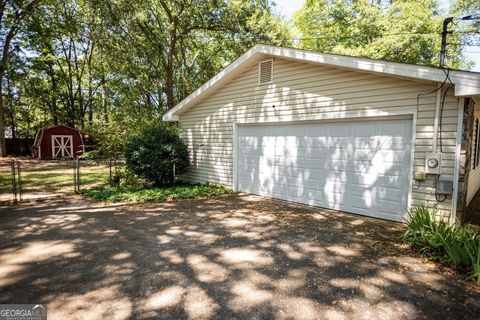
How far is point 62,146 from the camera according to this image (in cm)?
2116

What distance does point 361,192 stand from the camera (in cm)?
594

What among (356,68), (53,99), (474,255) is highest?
(53,99)

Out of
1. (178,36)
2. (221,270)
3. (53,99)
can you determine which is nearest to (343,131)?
(221,270)

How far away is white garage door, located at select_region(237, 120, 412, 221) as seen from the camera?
5477 millimetres

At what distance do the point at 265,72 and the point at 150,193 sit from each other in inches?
187

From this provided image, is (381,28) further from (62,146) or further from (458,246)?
(62,146)

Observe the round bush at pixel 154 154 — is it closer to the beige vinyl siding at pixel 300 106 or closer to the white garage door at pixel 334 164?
the beige vinyl siding at pixel 300 106

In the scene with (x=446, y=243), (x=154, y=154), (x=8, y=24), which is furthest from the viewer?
(x=8, y=24)

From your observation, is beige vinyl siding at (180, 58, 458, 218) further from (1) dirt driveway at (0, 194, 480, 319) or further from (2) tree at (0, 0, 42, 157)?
(2) tree at (0, 0, 42, 157)

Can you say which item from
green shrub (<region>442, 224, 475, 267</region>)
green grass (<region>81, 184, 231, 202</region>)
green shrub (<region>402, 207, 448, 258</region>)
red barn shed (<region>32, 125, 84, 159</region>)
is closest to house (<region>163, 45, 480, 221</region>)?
green grass (<region>81, 184, 231, 202</region>)

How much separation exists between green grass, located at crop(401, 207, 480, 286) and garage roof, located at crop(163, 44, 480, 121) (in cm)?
212

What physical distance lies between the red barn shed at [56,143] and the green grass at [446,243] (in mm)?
21179

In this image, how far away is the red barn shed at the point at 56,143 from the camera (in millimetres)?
20250

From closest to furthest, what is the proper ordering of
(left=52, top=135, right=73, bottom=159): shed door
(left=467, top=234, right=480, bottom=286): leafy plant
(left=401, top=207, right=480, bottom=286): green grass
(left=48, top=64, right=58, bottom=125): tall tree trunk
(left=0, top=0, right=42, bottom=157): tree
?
(left=467, top=234, right=480, bottom=286): leafy plant < (left=401, top=207, right=480, bottom=286): green grass < (left=0, top=0, right=42, bottom=157): tree < (left=52, top=135, right=73, bottom=159): shed door < (left=48, top=64, right=58, bottom=125): tall tree trunk
